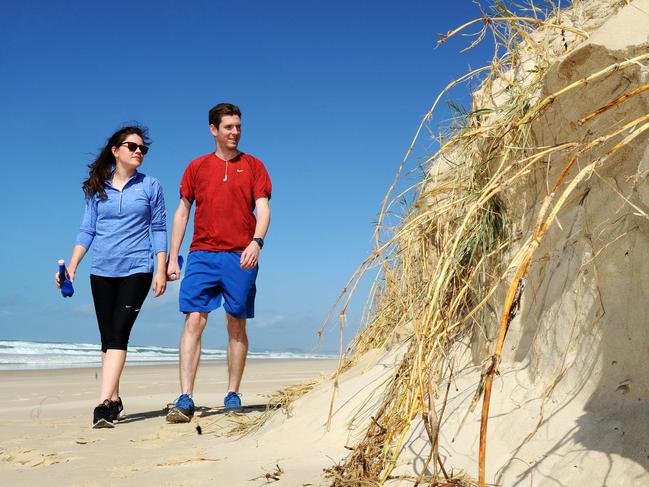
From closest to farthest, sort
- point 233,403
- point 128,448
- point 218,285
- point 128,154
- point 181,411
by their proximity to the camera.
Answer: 1. point 128,448
2. point 181,411
3. point 233,403
4. point 218,285
5. point 128,154

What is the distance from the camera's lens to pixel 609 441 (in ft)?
6.01

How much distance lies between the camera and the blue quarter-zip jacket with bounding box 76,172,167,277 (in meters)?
4.70

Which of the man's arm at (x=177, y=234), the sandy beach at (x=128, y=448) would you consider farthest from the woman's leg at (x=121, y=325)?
the sandy beach at (x=128, y=448)

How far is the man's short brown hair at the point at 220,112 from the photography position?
479 cm

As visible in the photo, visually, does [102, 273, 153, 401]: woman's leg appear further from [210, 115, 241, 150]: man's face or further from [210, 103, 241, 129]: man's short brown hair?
[210, 103, 241, 129]: man's short brown hair

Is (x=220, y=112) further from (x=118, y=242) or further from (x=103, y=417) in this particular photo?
(x=103, y=417)

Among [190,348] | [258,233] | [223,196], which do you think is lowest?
[190,348]

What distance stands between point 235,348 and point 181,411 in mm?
557

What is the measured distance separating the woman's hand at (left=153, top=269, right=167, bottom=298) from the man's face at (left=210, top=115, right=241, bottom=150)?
39.6 inches

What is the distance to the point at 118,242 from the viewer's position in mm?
4715

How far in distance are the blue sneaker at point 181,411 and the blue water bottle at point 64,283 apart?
110 centimetres

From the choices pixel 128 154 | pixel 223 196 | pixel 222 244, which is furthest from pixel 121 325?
pixel 128 154

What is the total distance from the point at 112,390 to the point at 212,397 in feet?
5.58

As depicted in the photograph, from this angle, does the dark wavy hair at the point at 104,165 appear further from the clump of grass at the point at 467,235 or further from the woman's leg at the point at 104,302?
the clump of grass at the point at 467,235
